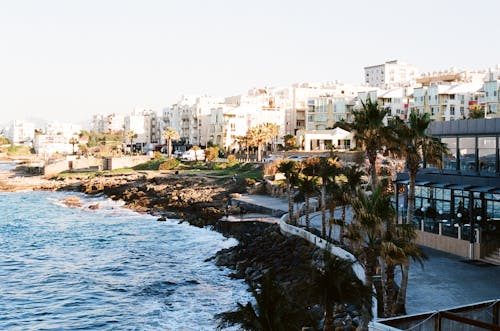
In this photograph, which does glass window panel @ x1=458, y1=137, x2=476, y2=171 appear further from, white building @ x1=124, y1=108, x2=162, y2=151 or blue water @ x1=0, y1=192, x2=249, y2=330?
white building @ x1=124, y1=108, x2=162, y2=151

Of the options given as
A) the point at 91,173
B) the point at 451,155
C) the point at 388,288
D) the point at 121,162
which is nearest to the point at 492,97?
the point at 451,155

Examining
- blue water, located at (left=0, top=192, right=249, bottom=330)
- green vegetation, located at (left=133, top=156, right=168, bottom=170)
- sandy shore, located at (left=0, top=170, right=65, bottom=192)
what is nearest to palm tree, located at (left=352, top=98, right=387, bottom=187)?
blue water, located at (left=0, top=192, right=249, bottom=330)

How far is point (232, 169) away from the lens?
289ft

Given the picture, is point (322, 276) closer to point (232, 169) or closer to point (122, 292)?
point (122, 292)

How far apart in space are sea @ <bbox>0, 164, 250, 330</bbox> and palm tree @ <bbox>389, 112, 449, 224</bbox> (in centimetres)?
1032

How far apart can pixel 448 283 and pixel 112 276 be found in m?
21.7

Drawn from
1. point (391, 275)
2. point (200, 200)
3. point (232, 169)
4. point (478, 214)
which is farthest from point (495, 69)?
point (391, 275)

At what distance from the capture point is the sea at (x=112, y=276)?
28125 millimetres

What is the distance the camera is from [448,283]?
2312cm

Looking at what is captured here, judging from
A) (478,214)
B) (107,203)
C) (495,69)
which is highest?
(495,69)

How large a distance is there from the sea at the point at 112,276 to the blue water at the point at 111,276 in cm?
5

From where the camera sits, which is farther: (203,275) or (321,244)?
(203,275)

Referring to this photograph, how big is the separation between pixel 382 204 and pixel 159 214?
4825 cm

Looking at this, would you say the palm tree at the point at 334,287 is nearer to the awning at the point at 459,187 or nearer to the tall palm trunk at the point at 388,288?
the tall palm trunk at the point at 388,288
